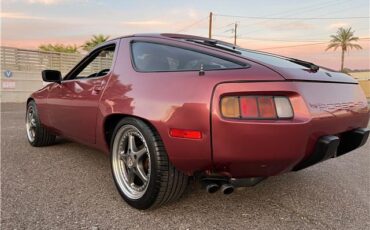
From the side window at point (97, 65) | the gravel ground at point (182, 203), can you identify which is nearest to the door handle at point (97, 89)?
the side window at point (97, 65)

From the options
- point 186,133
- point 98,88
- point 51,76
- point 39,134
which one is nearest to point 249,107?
point 186,133

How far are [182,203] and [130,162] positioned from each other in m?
0.55

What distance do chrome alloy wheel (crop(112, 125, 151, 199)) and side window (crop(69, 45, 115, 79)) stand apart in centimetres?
77

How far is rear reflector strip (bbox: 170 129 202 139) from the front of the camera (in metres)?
2.31

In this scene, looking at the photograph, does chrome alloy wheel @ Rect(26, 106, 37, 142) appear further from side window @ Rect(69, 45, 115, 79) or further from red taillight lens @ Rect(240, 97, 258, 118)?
red taillight lens @ Rect(240, 97, 258, 118)

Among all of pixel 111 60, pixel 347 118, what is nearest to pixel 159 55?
pixel 111 60

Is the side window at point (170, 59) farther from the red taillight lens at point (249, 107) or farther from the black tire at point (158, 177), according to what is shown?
the black tire at point (158, 177)

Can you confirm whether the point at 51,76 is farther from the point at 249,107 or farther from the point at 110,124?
the point at 249,107

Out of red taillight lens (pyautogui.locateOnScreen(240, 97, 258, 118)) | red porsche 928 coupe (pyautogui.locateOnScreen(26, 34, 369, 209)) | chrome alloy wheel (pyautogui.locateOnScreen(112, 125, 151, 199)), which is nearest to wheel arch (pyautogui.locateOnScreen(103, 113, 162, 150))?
red porsche 928 coupe (pyautogui.locateOnScreen(26, 34, 369, 209))

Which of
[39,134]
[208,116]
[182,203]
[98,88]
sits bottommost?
[182,203]

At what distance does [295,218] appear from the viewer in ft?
8.87

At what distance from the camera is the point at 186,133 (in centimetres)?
237

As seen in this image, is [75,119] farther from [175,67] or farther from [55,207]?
[175,67]

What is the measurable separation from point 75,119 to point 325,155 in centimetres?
245
